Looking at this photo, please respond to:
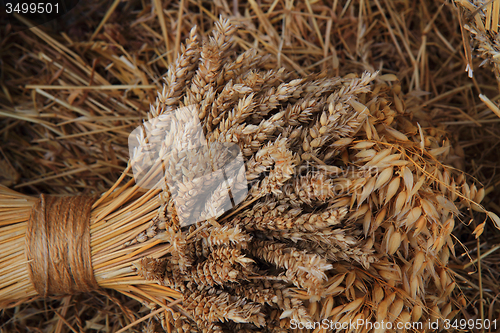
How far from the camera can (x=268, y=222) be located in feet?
2.40

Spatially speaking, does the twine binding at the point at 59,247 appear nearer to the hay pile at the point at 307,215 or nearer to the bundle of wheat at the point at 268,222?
the bundle of wheat at the point at 268,222

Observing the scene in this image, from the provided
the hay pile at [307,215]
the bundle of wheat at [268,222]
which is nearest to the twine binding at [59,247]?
the bundle of wheat at [268,222]

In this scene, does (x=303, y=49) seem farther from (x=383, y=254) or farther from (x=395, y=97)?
(x=383, y=254)

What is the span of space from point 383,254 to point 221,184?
18.2 inches

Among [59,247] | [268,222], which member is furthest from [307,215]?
[59,247]

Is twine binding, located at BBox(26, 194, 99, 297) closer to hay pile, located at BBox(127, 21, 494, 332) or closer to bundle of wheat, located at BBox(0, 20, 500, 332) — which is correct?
bundle of wheat, located at BBox(0, 20, 500, 332)

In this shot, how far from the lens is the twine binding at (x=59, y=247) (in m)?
0.90

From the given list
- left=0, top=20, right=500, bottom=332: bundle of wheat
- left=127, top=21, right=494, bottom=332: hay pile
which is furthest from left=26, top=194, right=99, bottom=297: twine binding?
left=127, top=21, right=494, bottom=332: hay pile

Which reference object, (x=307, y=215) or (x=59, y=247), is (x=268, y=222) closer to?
(x=307, y=215)

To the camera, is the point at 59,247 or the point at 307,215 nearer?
the point at 307,215

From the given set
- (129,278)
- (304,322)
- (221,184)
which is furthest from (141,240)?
(304,322)

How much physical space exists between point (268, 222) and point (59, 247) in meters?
0.63

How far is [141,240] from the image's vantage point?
85 cm

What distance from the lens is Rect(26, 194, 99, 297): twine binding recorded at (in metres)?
0.90
